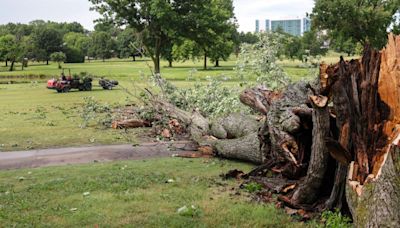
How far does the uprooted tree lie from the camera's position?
13.6 feet

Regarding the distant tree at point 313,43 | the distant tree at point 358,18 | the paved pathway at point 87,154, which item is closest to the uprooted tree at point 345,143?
the paved pathway at point 87,154

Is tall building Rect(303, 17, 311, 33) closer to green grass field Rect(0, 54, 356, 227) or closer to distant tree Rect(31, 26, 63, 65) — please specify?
green grass field Rect(0, 54, 356, 227)

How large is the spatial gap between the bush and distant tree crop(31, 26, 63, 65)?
9.23 ft

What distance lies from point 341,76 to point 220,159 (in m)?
3.85

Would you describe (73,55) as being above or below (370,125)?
above

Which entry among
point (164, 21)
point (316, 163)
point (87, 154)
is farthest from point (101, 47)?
point (316, 163)

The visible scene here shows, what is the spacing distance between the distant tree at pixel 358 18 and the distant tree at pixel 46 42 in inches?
2047

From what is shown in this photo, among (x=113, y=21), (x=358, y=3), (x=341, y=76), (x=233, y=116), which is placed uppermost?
(x=358, y=3)

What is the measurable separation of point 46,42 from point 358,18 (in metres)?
57.5

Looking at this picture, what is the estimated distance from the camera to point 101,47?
10062 cm

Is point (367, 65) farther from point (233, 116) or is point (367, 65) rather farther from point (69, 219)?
point (233, 116)

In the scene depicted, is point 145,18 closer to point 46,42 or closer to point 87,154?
point 87,154

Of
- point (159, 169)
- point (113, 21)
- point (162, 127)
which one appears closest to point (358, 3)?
point (113, 21)

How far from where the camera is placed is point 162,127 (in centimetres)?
1138
